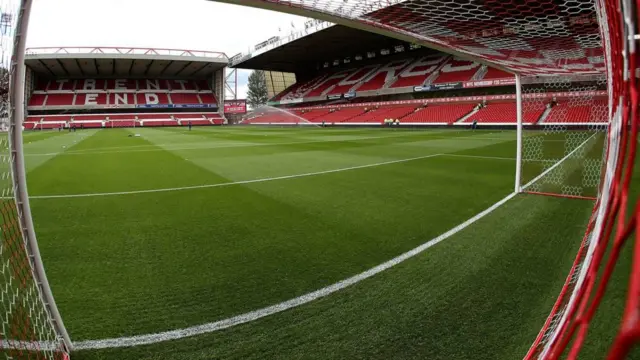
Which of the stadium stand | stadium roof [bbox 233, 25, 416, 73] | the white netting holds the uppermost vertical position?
stadium roof [bbox 233, 25, 416, 73]

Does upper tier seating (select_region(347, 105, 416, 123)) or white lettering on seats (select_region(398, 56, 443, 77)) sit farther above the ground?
white lettering on seats (select_region(398, 56, 443, 77))

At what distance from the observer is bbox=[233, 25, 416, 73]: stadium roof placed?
109ft

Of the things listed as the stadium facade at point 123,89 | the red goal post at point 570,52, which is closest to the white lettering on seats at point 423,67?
the stadium facade at point 123,89

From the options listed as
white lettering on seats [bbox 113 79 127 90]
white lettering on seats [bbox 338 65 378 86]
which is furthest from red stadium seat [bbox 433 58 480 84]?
white lettering on seats [bbox 113 79 127 90]

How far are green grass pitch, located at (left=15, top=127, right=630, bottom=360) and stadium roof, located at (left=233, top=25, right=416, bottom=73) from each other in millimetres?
25609

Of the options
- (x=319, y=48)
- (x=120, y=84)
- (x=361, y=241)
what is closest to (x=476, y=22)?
(x=361, y=241)

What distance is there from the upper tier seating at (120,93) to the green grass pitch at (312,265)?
50.1 metres

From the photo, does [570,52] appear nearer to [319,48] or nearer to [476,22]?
[476,22]

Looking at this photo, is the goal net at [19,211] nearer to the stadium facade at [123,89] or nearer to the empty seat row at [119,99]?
the stadium facade at [123,89]

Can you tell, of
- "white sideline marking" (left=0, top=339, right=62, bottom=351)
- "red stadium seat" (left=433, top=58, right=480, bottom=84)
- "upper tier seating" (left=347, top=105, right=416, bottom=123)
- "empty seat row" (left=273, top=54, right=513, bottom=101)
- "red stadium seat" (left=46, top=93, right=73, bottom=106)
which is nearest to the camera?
"white sideline marking" (left=0, top=339, right=62, bottom=351)

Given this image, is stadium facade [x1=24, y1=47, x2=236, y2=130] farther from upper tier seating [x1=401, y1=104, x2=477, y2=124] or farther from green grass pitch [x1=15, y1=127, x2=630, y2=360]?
green grass pitch [x1=15, y1=127, x2=630, y2=360]

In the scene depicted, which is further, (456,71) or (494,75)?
(456,71)

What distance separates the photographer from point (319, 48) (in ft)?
130

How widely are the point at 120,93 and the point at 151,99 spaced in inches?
170
